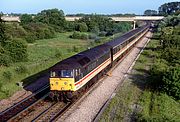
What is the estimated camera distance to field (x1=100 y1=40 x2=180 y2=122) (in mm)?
17281

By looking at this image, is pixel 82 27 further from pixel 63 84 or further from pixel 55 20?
pixel 63 84

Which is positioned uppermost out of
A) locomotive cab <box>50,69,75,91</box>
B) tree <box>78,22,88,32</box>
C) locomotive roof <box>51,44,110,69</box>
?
locomotive roof <box>51,44,110,69</box>

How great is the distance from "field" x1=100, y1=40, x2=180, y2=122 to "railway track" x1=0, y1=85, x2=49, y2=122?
5.53 m

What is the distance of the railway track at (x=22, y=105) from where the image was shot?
18594 millimetres

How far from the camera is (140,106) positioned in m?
19.7

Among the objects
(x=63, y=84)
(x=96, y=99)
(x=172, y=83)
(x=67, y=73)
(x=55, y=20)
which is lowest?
(x=96, y=99)

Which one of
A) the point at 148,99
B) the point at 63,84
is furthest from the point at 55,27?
the point at 63,84

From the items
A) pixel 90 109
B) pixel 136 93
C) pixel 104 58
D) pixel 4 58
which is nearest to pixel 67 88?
pixel 90 109

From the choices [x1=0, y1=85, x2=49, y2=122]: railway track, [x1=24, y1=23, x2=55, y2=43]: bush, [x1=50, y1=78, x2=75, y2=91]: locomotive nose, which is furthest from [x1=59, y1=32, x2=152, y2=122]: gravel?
[x1=24, y1=23, x2=55, y2=43]: bush

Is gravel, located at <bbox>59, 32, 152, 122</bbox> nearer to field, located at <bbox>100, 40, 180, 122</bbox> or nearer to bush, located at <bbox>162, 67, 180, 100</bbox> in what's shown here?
field, located at <bbox>100, 40, 180, 122</bbox>

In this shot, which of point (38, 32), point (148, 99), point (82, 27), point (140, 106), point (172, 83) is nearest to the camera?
point (140, 106)

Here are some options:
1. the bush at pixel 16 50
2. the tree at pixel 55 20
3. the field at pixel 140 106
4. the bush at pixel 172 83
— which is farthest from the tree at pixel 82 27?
the bush at pixel 172 83

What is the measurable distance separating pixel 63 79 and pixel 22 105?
3.50 metres

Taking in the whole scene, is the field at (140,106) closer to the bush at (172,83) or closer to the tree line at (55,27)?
the bush at (172,83)
